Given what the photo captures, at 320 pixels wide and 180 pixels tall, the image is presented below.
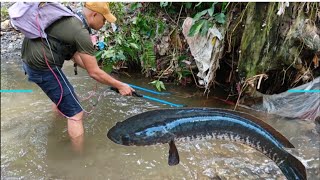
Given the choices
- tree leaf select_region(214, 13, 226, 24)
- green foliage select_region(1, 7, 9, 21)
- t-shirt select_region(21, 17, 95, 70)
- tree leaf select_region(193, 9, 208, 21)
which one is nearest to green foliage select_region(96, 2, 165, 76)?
tree leaf select_region(193, 9, 208, 21)

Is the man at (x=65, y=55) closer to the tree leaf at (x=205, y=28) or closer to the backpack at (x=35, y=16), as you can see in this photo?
the backpack at (x=35, y=16)

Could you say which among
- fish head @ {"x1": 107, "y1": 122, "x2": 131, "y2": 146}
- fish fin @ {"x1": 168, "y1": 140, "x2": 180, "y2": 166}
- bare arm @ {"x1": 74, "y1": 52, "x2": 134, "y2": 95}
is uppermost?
bare arm @ {"x1": 74, "y1": 52, "x2": 134, "y2": 95}

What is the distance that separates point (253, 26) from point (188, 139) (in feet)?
6.05

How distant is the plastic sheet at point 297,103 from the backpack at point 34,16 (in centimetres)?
258

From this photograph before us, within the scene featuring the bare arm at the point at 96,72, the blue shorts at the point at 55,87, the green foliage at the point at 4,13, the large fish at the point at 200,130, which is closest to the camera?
the large fish at the point at 200,130

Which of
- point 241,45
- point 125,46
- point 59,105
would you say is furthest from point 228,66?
point 59,105

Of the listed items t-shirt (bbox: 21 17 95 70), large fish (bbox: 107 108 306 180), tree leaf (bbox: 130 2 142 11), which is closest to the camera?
large fish (bbox: 107 108 306 180)

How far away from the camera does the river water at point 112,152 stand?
3.64 m

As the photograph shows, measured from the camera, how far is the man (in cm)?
354

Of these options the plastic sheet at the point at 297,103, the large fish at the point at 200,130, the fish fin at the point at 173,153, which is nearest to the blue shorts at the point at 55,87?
the large fish at the point at 200,130

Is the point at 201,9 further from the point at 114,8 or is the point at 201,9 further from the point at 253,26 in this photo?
the point at 114,8

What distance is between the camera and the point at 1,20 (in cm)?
786

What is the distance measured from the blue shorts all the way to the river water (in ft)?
1.37

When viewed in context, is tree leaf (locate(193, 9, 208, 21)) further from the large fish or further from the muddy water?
the large fish
